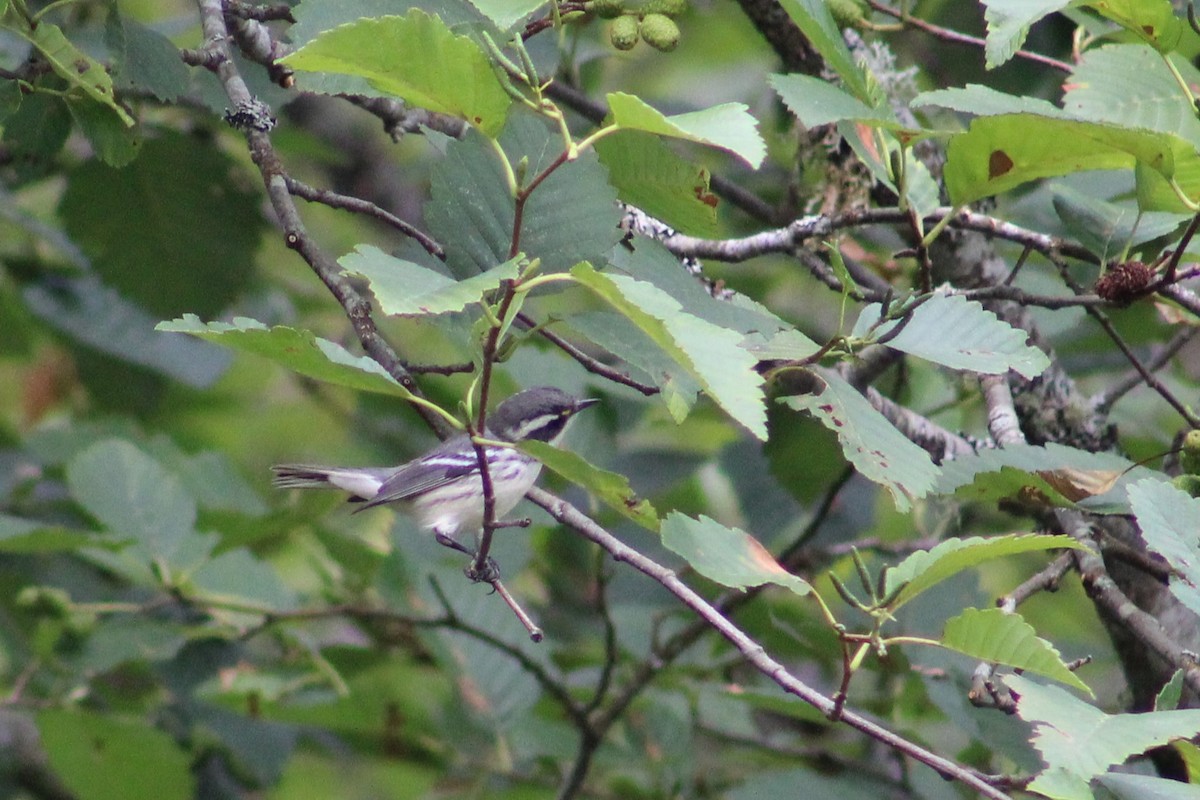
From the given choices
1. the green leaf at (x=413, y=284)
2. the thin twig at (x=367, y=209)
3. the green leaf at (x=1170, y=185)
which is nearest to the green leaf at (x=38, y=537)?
the thin twig at (x=367, y=209)

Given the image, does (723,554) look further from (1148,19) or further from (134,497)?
(134,497)

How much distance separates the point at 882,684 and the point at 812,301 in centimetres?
296

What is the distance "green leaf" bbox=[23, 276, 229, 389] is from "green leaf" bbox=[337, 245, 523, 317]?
3.07 m

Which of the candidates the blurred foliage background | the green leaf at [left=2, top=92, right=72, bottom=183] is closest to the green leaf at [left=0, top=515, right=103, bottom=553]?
the blurred foliage background

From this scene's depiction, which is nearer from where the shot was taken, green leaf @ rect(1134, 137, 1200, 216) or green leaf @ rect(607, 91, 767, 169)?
green leaf @ rect(607, 91, 767, 169)

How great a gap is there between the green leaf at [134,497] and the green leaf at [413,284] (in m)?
2.23

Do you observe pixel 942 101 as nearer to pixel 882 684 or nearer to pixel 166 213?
pixel 882 684

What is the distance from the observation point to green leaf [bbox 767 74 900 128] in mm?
1911

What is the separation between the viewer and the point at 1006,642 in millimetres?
1666

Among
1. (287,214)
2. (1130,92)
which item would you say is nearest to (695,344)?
(287,214)

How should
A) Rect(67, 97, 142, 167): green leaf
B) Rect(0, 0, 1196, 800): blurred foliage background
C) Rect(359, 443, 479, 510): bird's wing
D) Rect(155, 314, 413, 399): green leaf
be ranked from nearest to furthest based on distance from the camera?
Rect(155, 314, 413, 399): green leaf, Rect(67, 97, 142, 167): green leaf, Rect(0, 0, 1196, 800): blurred foliage background, Rect(359, 443, 479, 510): bird's wing

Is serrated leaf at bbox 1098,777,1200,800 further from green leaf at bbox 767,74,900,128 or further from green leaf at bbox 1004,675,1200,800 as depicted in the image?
green leaf at bbox 767,74,900,128

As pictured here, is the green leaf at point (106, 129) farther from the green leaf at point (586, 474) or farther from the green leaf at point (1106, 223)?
the green leaf at point (1106, 223)

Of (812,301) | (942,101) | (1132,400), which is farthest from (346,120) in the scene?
(942,101)
